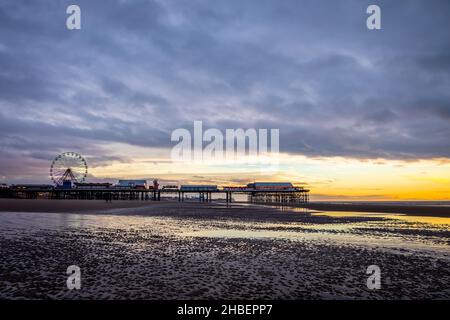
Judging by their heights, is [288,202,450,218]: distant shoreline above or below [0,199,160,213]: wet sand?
below

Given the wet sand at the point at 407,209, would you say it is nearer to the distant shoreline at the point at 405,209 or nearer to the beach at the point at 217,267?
the distant shoreline at the point at 405,209

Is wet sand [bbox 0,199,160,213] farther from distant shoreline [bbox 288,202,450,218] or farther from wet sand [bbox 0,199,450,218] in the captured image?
distant shoreline [bbox 288,202,450,218]

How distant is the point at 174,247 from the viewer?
13.5m

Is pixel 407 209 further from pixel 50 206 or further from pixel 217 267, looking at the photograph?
pixel 50 206

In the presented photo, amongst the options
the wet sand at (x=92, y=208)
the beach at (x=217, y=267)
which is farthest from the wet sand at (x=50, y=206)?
the beach at (x=217, y=267)

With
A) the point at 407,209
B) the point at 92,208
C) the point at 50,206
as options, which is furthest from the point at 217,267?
the point at 407,209

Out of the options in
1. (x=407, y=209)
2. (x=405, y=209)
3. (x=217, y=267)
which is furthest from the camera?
(x=405, y=209)

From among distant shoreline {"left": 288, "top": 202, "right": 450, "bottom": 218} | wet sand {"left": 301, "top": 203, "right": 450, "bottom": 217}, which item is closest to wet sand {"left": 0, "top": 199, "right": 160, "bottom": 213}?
distant shoreline {"left": 288, "top": 202, "right": 450, "bottom": 218}

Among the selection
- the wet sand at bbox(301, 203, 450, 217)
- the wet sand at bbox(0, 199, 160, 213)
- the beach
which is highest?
the beach

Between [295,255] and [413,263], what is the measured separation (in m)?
3.99

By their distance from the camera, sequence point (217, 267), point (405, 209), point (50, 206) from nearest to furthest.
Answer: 1. point (217, 267)
2. point (50, 206)
3. point (405, 209)
